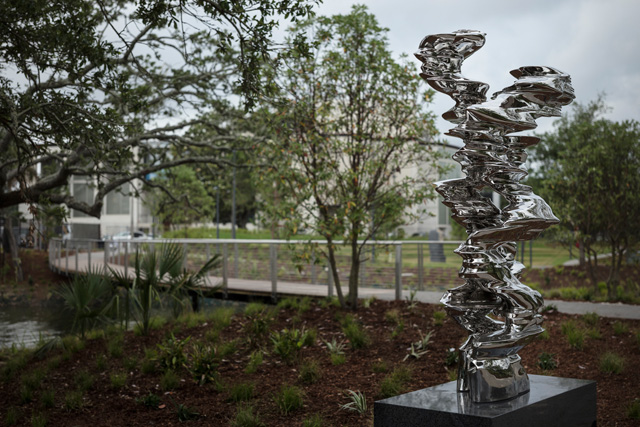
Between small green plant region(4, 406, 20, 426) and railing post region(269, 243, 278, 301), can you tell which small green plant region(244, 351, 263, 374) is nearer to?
small green plant region(4, 406, 20, 426)

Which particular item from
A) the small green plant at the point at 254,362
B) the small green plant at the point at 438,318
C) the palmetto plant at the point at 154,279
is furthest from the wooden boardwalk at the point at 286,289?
the small green plant at the point at 254,362

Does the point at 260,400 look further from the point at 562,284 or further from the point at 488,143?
the point at 562,284

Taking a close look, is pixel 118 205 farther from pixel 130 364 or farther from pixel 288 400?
pixel 288 400

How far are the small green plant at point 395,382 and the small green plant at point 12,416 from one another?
12.7ft

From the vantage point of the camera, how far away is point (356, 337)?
9.02 m

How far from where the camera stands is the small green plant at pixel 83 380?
7902 millimetres

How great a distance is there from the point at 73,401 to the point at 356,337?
12.3 feet

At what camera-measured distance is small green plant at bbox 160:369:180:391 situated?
761 cm

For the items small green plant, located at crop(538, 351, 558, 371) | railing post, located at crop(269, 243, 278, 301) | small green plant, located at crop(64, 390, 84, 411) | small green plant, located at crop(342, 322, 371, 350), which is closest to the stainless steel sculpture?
small green plant, located at crop(538, 351, 558, 371)

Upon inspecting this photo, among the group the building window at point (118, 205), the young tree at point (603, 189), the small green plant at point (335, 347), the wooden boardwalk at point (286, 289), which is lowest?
the small green plant at point (335, 347)

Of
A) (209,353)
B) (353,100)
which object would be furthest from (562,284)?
(209,353)

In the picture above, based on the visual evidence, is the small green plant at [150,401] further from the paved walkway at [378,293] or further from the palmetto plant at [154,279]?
the paved walkway at [378,293]

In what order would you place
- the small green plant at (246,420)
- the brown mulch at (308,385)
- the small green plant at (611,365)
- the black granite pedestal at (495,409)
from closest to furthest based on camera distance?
the black granite pedestal at (495,409), the small green plant at (246,420), the brown mulch at (308,385), the small green plant at (611,365)

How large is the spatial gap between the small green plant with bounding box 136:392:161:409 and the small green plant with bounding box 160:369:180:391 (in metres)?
0.51
